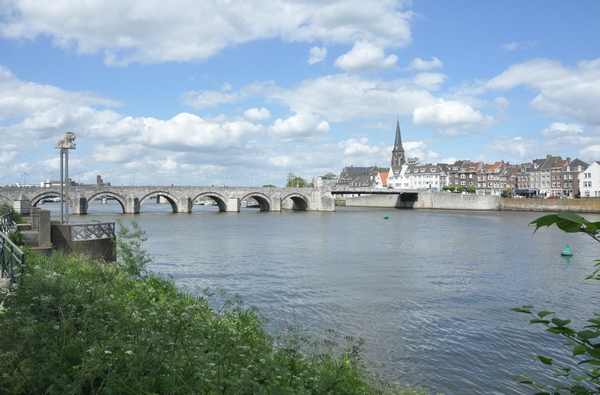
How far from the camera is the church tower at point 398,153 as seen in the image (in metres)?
160

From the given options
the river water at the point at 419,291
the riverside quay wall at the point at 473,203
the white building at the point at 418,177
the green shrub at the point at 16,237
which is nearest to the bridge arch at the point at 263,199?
the riverside quay wall at the point at 473,203

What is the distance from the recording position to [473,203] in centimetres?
9394

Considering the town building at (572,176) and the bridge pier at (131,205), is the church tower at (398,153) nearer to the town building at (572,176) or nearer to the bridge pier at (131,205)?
the town building at (572,176)

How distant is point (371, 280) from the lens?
67.5 feet

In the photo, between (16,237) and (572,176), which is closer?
(16,237)

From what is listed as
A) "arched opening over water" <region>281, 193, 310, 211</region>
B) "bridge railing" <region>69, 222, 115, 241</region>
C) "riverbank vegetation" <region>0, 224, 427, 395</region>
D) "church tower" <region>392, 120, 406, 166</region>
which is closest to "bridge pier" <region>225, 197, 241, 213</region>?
"arched opening over water" <region>281, 193, 310, 211</region>

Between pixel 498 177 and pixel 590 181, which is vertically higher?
pixel 498 177

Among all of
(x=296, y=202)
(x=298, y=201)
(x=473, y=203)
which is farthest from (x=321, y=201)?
(x=473, y=203)

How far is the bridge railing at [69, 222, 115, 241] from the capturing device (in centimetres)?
1834

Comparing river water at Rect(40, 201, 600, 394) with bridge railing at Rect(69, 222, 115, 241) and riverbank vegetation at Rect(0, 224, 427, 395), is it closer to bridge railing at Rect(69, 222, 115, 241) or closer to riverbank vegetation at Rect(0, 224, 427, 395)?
bridge railing at Rect(69, 222, 115, 241)

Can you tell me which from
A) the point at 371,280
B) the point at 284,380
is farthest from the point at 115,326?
the point at 371,280

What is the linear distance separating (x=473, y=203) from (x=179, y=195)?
5424 centimetres

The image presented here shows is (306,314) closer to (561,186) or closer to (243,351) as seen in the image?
(243,351)

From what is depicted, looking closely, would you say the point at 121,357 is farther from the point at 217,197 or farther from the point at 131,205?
the point at 217,197
